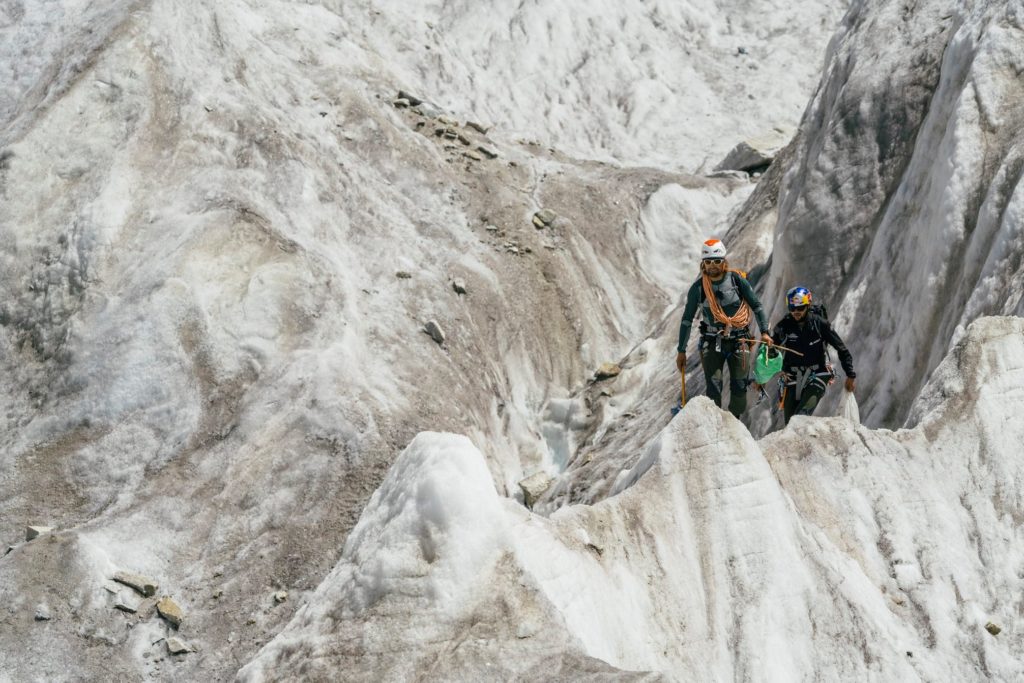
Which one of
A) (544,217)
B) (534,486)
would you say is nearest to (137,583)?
(534,486)

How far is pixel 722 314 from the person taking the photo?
45.9ft

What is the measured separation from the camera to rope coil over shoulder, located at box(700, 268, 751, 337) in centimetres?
1401

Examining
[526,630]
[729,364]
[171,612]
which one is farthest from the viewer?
[171,612]

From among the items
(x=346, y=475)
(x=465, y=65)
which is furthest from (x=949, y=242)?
(x=465, y=65)

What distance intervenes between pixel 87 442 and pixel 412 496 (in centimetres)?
1184

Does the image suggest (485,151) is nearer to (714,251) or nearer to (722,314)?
(714,251)

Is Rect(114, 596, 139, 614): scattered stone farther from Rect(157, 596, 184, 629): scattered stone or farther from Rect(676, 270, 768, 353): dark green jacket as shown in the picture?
Rect(676, 270, 768, 353): dark green jacket

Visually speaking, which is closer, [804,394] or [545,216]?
[804,394]

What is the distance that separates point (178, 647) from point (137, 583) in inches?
50.7

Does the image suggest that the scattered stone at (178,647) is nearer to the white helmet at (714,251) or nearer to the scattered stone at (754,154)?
the white helmet at (714,251)

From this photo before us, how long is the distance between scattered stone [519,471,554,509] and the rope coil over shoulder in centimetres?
663

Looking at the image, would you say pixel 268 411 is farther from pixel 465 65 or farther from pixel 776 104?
pixel 776 104

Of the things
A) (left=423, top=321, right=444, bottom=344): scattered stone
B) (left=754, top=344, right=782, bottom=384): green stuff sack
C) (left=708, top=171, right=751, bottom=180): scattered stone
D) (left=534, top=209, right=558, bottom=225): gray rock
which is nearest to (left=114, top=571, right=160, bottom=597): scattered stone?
(left=423, top=321, right=444, bottom=344): scattered stone

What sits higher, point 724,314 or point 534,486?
point 724,314
